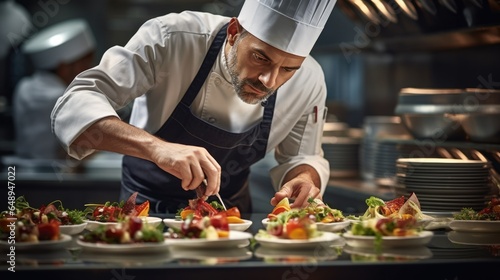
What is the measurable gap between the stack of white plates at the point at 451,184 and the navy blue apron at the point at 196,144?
59 cm

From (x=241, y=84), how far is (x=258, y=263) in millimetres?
1034

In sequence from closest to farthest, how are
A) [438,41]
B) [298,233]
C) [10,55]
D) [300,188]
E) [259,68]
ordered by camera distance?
1. [298,233]
2. [259,68]
3. [300,188]
4. [438,41]
5. [10,55]

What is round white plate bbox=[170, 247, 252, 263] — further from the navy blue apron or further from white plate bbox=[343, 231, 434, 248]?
the navy blue apron

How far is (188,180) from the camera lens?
7.01 ft

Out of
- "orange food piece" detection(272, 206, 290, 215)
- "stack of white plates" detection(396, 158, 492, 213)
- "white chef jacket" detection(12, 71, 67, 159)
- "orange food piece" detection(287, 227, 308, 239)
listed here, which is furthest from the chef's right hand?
"white chef jacket" detection(12, 71, 67, 159)

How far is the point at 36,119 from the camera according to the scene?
6.22m

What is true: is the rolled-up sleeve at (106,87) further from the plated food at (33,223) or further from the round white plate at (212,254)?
the round white plate at (212,254)

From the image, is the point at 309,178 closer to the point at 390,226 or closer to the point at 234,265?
the point at 390,226

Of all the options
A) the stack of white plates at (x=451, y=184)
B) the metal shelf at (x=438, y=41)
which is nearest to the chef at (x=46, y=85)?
Answer: the metal shelf at (x=438, y=41)

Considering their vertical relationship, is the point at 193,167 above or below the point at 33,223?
above

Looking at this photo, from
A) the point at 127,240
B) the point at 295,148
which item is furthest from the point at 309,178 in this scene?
the point at 127,240

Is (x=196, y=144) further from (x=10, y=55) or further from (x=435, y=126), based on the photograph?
(x=10, y=55)

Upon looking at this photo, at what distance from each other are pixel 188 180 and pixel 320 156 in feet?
3.44

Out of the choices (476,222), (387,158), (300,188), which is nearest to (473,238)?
(476,222)
